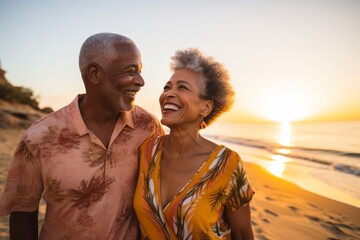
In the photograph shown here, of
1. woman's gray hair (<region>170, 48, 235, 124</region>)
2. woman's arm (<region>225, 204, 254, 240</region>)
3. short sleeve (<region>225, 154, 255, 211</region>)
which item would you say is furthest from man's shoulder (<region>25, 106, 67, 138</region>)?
woman's arm (<region>225, 204, 254, 240</region>)

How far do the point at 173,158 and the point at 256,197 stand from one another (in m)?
5.02

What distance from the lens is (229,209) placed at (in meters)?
2.23

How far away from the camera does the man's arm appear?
222 cm

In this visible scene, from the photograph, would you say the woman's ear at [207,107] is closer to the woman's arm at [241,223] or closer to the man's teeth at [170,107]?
the man's teeth at [170,107]

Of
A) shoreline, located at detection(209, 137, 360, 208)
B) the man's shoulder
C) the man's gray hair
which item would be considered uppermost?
the man's gray hair

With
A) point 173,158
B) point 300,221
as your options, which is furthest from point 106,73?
point 300,221

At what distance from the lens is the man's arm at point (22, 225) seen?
2219 mm

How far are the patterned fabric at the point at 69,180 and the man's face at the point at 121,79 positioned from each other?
302mm

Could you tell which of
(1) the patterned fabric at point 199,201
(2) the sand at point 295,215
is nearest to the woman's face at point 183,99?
(1) the patterned fabric at point 199,201

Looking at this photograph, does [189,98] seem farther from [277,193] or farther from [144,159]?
[277,193]

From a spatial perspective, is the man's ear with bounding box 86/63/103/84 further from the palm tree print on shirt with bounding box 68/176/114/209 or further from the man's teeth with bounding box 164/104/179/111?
the palm tree print on shirt with bounding box 68/176/114/209

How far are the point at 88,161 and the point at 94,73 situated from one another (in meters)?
0.81

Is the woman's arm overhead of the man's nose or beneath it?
beneath

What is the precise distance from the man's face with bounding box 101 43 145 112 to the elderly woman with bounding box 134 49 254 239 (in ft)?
1.32
